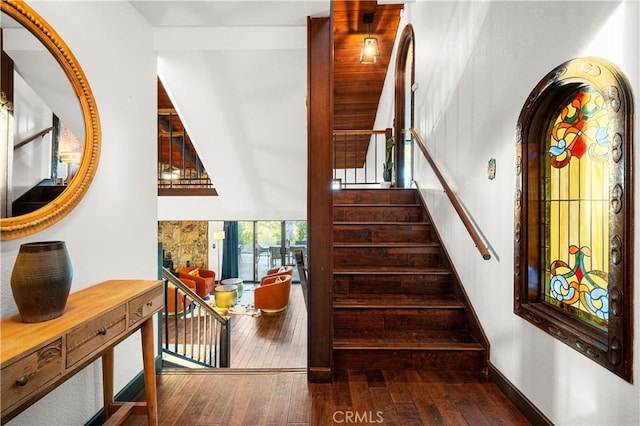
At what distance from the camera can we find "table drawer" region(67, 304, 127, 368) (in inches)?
47.8

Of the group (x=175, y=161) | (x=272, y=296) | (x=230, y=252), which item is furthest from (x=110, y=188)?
(x=230, y=252)

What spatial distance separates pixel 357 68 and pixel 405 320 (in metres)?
5.35

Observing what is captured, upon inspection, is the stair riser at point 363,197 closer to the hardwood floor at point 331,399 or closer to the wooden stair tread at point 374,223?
the wooden stair tread at point 374,223

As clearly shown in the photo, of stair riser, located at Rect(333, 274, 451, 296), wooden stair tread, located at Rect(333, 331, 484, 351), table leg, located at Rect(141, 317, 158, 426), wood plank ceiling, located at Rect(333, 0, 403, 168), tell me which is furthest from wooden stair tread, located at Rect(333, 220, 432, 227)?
wood plank ceiling, located at Rect(333, 0, 403, 168)

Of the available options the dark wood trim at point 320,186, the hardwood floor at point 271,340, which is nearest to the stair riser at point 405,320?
the dark wood trim at point 320,186

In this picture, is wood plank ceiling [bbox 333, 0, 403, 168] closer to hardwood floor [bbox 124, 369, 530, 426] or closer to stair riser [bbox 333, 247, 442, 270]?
stair riser [bbox 333, 247, 442, 270]

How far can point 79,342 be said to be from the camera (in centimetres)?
124

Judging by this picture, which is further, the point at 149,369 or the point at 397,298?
the point at 397,298

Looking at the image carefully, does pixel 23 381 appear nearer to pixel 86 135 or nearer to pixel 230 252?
pixel 86 135

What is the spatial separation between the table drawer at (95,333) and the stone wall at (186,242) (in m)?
9.75

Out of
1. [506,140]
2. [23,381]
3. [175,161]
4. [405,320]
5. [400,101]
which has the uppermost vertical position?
[400,101]

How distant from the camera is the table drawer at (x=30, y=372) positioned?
0.95m

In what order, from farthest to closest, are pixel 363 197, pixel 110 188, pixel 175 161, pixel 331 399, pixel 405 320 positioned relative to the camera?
pixel 175 161 < pixel 363 197 < pixel 405 320 < pixel 331 399 < pixel 110 188

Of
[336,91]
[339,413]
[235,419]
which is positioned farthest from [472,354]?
[336,91]
